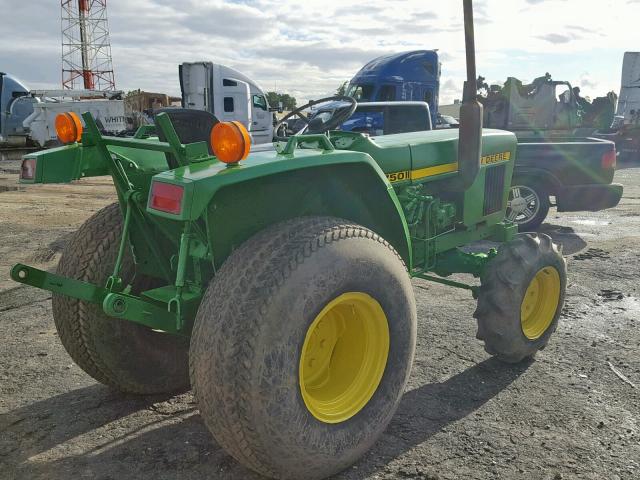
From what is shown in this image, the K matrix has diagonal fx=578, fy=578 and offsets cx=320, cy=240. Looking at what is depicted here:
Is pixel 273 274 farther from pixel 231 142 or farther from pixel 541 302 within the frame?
pixel 541 302

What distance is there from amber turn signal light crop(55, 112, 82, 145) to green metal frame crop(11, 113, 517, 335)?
51 millimetres

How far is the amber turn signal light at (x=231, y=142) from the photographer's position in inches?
81.0

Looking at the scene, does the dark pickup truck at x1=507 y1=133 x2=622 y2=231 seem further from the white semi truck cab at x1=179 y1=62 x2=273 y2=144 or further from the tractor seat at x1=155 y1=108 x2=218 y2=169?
the white semi truck cab at x1=179 y1=62 x2=273 y2=144

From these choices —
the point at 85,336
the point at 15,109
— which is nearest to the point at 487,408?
the point at 85,336

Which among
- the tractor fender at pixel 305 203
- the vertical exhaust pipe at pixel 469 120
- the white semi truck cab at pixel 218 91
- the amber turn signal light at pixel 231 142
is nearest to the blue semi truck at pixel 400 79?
the white semi truck cab at pixel 218 91

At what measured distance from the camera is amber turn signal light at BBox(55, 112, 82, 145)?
266 centimetres

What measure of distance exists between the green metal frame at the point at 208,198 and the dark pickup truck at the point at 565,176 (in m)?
4.91

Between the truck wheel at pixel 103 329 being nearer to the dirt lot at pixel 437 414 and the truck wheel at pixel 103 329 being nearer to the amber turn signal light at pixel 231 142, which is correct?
the dirt lot at pixel 437 414

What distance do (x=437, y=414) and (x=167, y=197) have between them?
1.85m

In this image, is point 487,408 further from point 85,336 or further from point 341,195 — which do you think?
point 85,336

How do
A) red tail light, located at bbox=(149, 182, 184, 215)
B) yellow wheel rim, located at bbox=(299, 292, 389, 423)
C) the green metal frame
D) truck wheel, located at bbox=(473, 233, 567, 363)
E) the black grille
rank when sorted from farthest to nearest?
the black grille, truck wheel, located at bbox=(473, 233, 567, 363), yellow wheel rim, located at bbox=(299, 292, 389, 423), the green metal frame, red tail light, located at bbox=(149, 182, 184, 215)

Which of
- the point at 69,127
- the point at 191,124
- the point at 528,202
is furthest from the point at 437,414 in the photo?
the point at 528,202

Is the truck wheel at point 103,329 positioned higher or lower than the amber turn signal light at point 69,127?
lower

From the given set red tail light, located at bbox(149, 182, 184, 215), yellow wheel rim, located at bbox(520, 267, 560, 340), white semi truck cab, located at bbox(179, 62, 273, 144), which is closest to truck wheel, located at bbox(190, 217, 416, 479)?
red tail light, located at bbox(149, 182, 184, 215)
